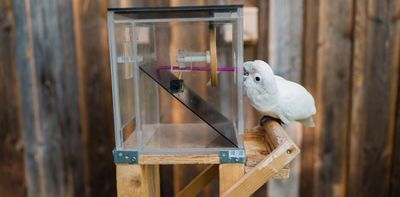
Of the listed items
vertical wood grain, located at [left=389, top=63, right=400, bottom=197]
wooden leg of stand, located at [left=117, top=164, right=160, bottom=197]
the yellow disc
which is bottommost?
vertical wood grain, located at [left=389, top=63, right=400, bottom=197]

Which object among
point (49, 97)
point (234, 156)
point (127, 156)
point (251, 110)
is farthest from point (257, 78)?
point (49, 97)

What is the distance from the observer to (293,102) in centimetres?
86

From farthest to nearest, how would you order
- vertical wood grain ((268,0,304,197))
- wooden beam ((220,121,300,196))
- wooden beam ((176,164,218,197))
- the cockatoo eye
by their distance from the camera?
vertical wood grain ((268,0,304,197))
wooden beam ((176,164,218,197))
the cockatoo eye
wooden beam ((220,121,300,196))

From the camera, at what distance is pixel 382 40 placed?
3.97ft

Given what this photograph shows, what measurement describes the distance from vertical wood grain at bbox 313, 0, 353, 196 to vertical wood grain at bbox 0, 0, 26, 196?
38.2 inches

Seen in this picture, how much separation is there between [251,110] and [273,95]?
42cm

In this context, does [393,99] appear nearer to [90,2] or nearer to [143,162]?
[143,162]

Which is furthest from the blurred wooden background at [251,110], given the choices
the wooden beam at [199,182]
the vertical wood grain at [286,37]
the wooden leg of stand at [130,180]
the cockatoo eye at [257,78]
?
the wooden leg of stand at [130,180]

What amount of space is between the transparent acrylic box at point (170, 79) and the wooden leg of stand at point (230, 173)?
34 mm

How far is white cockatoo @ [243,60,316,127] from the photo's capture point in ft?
2.64

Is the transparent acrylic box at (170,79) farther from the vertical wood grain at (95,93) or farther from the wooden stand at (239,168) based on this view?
the vertical wood grain at (95,93)

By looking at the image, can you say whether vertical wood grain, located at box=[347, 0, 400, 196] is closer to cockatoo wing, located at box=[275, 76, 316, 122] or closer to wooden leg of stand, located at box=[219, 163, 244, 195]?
cockatoo wing, located at box=[275, 76, 316, 122]

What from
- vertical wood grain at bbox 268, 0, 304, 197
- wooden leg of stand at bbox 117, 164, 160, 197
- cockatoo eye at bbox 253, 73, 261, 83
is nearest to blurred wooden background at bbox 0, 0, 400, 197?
vertical wood grain at bbox 268, 0, 304, 197

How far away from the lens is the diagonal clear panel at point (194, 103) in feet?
2.44
